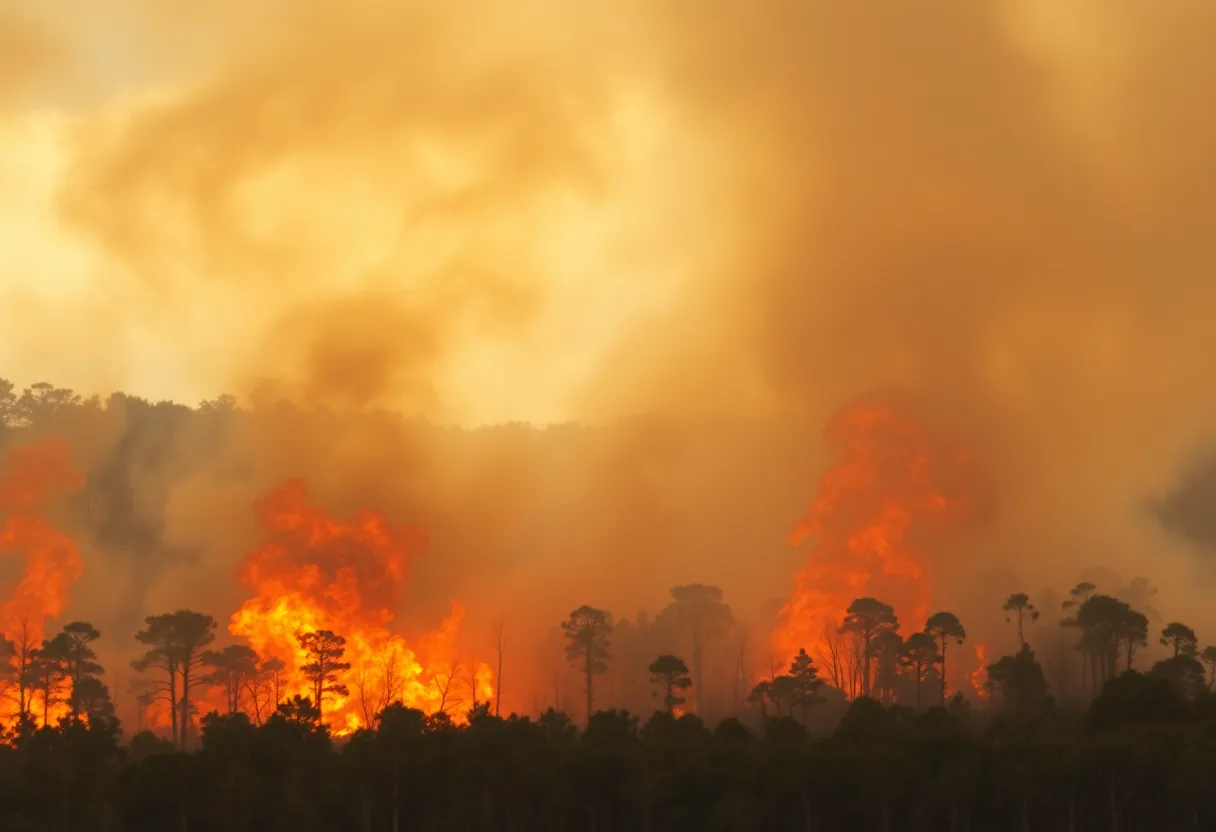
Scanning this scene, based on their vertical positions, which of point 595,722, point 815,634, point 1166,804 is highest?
point 815,634

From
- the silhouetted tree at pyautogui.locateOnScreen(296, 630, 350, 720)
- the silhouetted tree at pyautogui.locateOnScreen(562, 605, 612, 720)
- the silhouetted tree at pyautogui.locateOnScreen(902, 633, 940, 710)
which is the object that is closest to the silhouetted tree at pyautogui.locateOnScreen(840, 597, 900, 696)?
the silhouetted tree at pyautogui.locateOnScreen(902, 633, 940, 710)

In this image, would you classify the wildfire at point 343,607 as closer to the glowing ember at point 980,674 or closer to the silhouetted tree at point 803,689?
the silhouetted tree at point 803,689

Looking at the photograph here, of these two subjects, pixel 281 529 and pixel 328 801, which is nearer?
pixel 328 801

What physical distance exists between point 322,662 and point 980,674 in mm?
81991

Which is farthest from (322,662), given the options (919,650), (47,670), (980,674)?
(980,674)

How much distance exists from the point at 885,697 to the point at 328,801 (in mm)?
83824

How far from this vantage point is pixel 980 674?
18550cm

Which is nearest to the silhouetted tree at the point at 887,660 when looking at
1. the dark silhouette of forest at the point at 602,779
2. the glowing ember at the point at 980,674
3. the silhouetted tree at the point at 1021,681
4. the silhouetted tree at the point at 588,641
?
the glowing ember at the point at 980,674

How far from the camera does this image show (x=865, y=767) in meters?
101

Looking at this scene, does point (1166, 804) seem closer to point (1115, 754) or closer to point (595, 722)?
point (1115, 754)

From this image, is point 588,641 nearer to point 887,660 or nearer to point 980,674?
point 887,660

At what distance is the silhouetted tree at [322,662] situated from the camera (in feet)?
476

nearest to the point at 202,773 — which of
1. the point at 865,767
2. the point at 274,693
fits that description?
the point at 865,767

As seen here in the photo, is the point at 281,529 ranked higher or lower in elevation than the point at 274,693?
higher
